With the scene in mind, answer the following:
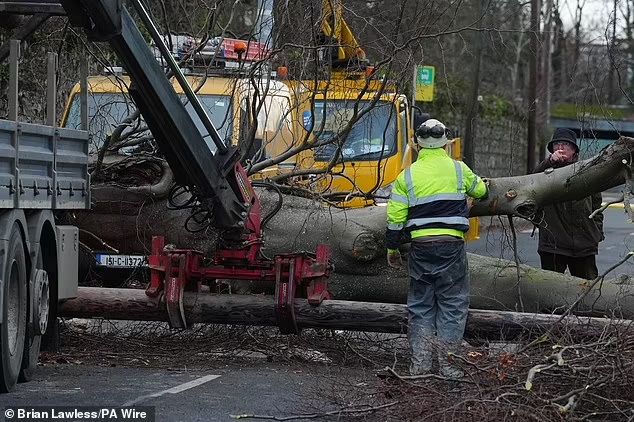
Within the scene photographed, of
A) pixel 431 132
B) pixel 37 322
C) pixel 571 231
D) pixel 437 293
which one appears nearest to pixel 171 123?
pixel 37 322

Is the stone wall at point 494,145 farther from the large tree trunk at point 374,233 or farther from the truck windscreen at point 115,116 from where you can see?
the large tree trunk at point 374,233

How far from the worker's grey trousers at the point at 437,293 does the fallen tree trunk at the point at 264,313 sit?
64cm

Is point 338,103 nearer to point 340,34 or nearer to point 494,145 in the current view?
point 340,34

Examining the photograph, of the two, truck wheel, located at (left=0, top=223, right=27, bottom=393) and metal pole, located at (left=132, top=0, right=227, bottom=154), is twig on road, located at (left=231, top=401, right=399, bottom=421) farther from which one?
metal pole, located at (left=132, top=0, right=227, bottom=154)

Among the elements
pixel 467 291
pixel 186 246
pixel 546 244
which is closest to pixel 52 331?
pixel 186 246

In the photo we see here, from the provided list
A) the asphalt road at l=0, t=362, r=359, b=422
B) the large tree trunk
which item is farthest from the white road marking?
the large tree trunk

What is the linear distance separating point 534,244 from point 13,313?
10.9 meters

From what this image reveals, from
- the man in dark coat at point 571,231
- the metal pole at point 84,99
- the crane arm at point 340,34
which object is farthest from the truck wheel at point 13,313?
the man in dark coat at point 571,231

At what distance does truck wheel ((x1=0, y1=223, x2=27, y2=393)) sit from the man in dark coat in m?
5.08

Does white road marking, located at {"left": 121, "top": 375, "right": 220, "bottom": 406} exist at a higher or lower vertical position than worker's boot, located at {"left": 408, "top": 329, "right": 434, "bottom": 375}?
lower

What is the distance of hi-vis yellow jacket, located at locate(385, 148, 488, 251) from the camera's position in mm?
8578

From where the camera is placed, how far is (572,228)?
37.0 ft

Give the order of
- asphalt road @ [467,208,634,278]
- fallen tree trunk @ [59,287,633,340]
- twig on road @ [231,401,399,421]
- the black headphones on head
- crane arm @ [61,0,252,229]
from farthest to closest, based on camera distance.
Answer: asphalt road @ [467,208,634,278], fallen tree trunk @ [59,287,633,340], the black headphones on head, crane arm @ [61,0,252,229], twig on road @ [231,401,399,421]

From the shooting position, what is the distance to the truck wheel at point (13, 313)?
7603mm
